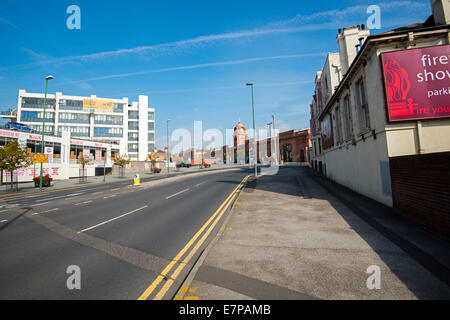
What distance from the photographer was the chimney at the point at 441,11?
9.45 m

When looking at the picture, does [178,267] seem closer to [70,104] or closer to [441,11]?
[441,11]

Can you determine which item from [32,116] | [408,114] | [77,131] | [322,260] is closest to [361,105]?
[408,114]

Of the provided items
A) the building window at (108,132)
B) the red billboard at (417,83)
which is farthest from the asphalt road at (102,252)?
the building window at (108,132)

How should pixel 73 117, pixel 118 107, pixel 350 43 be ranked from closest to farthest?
pixel 350 43, pixel 73 117, pixel 118 107

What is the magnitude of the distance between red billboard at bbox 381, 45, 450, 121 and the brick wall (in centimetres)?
221

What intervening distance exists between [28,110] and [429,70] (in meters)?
80.8

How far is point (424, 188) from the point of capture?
6430 mm

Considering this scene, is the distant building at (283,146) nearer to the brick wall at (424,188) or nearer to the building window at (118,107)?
the brick wall at (424,188)

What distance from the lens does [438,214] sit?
5844mm

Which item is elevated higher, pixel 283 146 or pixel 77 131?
pixel 77 131

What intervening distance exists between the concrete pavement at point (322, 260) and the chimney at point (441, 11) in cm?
936

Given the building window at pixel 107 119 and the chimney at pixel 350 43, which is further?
the building window at pixel 107 119

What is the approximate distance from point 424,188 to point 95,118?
246ft
